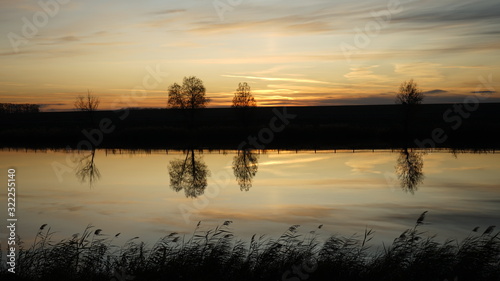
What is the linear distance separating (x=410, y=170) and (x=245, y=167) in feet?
41.8

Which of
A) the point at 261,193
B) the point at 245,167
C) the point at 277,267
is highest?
the point at 245,167

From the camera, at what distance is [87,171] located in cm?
4288

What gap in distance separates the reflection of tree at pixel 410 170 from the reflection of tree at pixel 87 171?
20.2m

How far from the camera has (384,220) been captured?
2220 centimetres

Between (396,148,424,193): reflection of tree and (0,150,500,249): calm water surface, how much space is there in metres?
0.07

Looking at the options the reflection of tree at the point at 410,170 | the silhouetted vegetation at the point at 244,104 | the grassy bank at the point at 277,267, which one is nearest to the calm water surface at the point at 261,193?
the reflection of tree at the point at 410,170

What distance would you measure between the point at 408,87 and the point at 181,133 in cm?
3572

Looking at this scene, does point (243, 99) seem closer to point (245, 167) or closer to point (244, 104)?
point (244, 104)

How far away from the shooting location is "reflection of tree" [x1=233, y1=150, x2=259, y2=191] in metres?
35.4

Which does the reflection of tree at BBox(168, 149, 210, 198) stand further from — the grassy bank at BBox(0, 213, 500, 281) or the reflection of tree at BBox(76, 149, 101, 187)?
the grassy bank at BBox(0, 213, 500, 281)

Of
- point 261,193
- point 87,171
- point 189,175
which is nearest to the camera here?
point 261,193

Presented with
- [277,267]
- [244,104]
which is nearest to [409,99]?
[244,104]

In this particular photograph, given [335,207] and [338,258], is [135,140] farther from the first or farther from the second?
[338,258]

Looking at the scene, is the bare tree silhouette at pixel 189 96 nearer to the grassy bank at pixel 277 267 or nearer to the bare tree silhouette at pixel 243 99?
the bare tree silhouette at pixel 243 99
